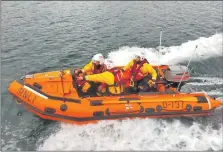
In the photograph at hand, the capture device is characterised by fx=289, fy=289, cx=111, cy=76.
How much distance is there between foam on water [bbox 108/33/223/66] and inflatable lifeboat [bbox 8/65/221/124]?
3.46m

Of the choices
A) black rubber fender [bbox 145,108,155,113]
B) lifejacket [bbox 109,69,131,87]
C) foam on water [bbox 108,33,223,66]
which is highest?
lifejacket [bbox 109,69,131,87]

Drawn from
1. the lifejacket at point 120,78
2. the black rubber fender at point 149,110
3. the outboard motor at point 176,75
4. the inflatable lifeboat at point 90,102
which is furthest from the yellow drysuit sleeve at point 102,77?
the outboard motor at point 176,75

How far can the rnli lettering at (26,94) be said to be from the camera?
7.64 metres

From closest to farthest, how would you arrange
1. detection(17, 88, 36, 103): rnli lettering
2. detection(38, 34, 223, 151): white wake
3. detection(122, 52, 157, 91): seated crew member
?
detection(38, 34, 223, 151): white wake
detection(17, 88, 36, 103): rnli lettering
detection(122, 52, 157, 91): seated crew member

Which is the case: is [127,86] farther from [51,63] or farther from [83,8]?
[83,8]

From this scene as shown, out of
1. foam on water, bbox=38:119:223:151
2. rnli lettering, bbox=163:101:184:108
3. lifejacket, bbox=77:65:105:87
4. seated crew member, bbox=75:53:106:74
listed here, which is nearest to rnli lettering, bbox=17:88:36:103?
foam on water, bbox=38:119:223:151

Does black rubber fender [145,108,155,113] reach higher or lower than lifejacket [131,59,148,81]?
lower

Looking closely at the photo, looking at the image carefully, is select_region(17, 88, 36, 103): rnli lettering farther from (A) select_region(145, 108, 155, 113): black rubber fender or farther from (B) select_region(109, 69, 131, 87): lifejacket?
(A) select_region(145, 108, 155, 113): black rubber fender

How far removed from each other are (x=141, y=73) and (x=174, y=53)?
14.9 ft

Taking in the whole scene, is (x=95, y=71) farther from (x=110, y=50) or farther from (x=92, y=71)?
(x=110, y=50)

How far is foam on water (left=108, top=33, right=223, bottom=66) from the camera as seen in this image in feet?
38.0

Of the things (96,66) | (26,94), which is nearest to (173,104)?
(96,66)

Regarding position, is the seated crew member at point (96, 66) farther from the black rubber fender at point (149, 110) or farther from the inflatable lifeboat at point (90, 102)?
the black rubber fender at point (149, 110)

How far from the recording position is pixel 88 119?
7.61 m
